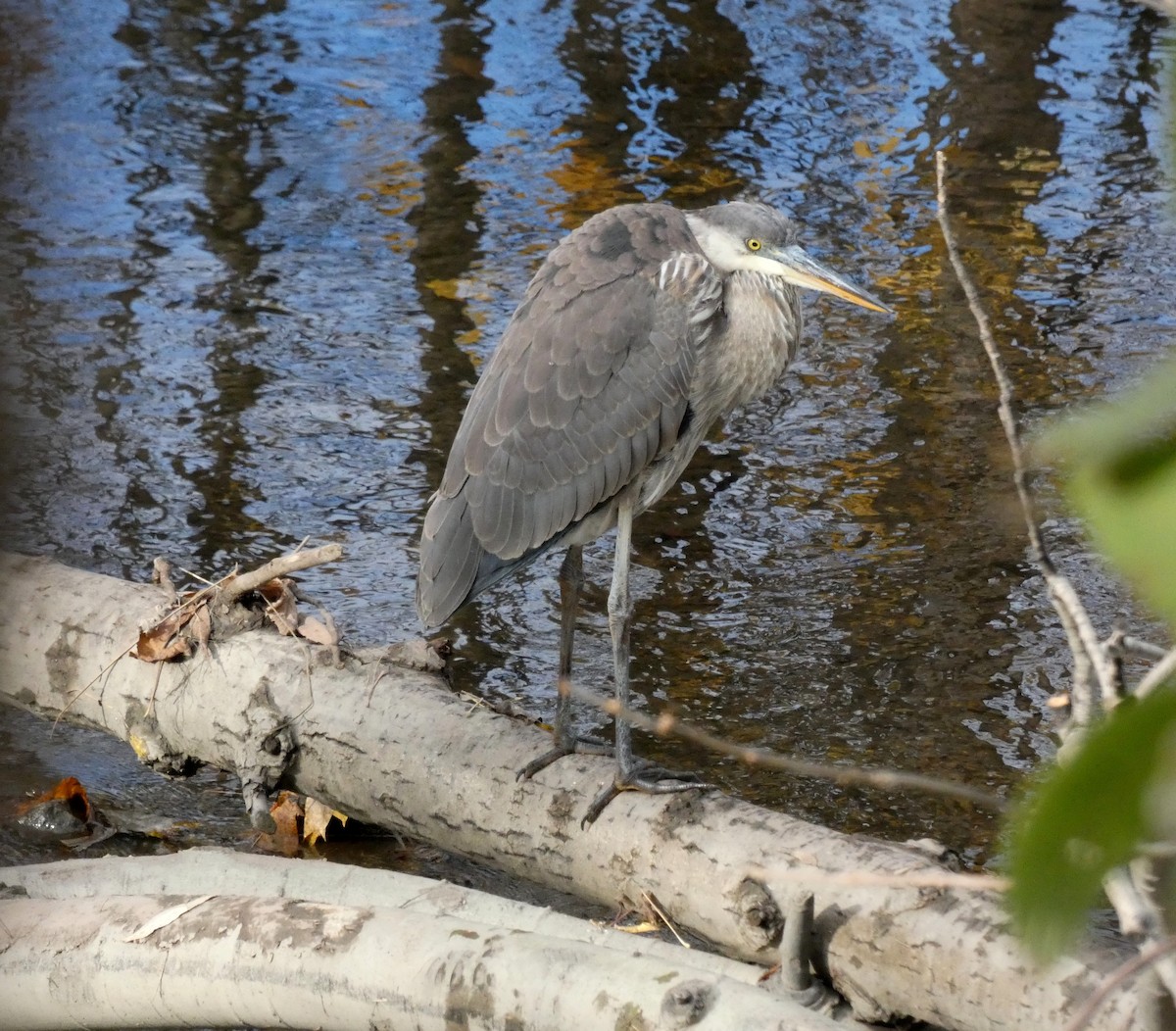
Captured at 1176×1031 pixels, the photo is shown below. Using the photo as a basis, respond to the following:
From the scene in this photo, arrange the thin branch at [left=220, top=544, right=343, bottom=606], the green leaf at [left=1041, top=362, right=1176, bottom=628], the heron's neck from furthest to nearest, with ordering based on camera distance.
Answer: the heron's neck, the thin branch at [left=220, top=544, right=343, bottom=606], the green leaf at [left=1041, top=362, right=1176, bottom=628]

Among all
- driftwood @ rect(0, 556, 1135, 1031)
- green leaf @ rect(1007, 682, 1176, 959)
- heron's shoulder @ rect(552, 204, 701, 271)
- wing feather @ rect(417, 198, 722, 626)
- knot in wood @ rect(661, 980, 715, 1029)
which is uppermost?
green leaf @ rect(1007, 682, 1176, 959)

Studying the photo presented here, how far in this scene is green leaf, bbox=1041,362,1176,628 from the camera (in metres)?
0.52

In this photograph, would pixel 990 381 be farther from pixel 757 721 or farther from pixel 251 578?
pixel 251 578

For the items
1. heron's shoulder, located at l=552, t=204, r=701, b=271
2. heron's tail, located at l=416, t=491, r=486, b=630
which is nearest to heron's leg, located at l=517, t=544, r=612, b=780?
heron's tail, located at l=416, t=491, r=486, b=630

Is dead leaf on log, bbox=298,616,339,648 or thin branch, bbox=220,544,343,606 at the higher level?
thin branch, bbox=220,544,343,606

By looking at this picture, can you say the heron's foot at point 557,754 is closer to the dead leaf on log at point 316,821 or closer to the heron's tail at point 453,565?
the heron's tail at point 453,565

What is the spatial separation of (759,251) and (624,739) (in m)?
1.59

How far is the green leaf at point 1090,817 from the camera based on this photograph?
529mm

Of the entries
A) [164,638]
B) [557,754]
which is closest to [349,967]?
[557,754]

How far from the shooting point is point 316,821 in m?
4.59

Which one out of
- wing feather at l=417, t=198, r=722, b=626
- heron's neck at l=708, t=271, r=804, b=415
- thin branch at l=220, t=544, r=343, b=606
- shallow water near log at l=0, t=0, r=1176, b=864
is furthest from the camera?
shallow water near log at l=0, t=0, r=1176, b=864

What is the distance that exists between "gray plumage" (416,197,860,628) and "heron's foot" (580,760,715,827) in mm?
728

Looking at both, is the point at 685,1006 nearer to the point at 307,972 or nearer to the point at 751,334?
the point at 307,972

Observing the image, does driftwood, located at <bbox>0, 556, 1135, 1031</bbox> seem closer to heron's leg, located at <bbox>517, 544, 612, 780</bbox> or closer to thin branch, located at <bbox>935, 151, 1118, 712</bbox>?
heron's leg, located at <bbox>517, 544, 612, 780</bbox>
